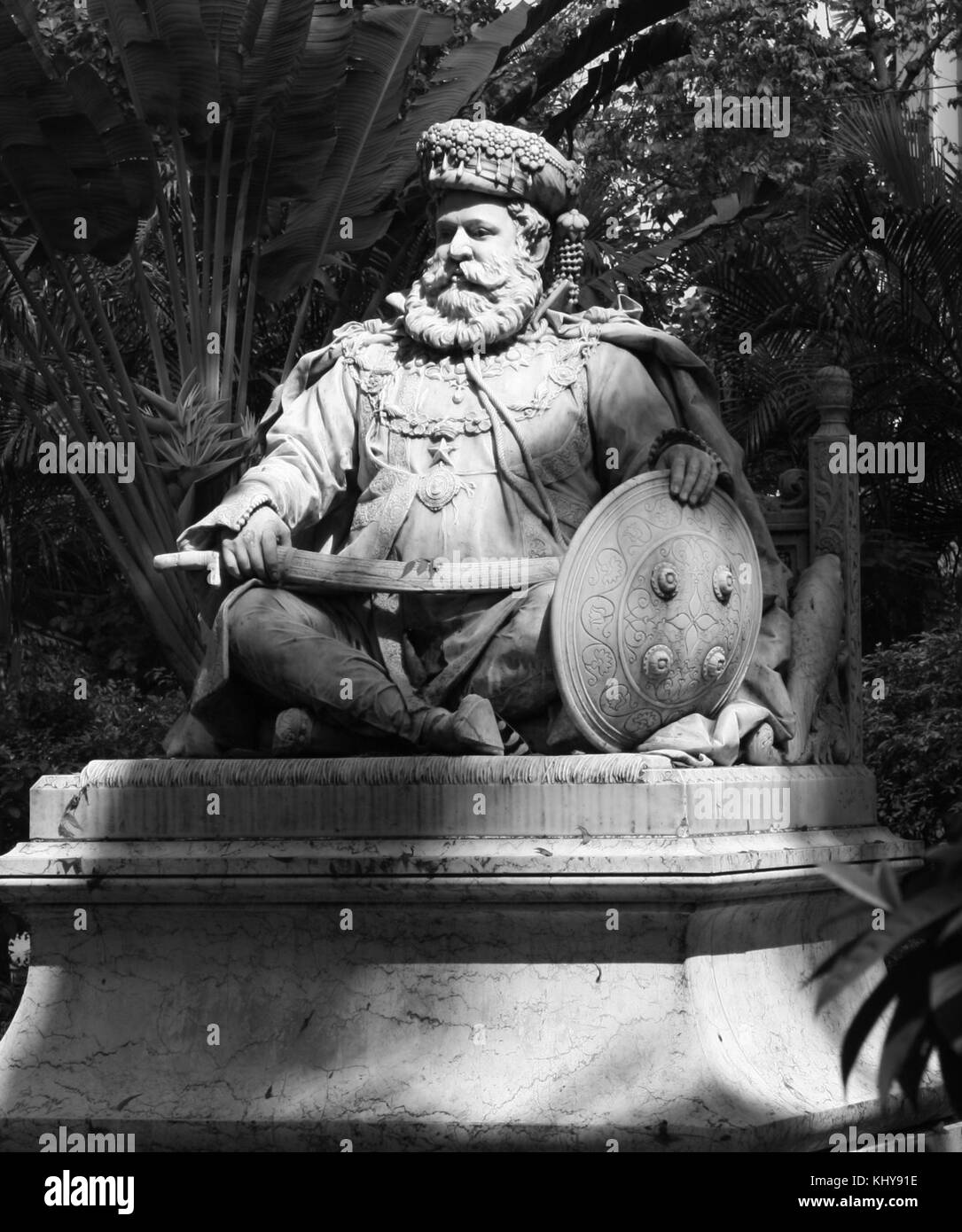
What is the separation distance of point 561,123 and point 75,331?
330cm

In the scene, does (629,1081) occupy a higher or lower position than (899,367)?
lower

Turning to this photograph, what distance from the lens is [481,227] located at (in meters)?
6.91

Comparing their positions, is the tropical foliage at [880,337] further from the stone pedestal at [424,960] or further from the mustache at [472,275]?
the stone pedestal at [424,960]

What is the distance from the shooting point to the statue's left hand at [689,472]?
620cm

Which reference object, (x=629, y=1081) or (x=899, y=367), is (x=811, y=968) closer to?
(x=629, y=1081)

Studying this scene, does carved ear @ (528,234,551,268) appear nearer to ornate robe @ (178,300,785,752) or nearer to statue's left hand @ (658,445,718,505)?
ornate robe @ (178,300,785,752)

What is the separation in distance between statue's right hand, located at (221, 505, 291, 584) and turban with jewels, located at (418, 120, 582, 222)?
1.26 meters

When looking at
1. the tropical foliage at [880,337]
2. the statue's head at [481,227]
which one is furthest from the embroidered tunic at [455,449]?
the tropical foliage at [880,337]

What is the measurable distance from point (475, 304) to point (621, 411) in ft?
1.87

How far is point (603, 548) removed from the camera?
6.07 meters

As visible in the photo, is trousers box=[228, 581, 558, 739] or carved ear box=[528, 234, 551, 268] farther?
carved ear box=[528, 234, 551, 268]

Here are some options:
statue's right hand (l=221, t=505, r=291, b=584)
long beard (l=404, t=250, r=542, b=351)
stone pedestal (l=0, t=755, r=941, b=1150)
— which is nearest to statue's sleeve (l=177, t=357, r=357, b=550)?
statue's right hand (l=221, t=505, r=291, b=584)

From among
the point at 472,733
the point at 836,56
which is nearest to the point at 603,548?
the point at 472,733

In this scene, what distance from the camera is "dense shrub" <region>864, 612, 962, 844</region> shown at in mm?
10734
